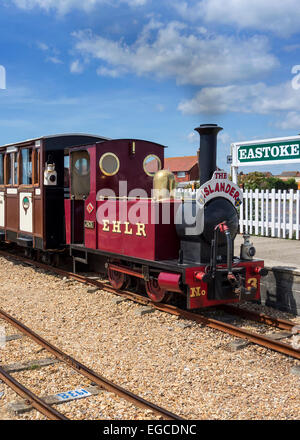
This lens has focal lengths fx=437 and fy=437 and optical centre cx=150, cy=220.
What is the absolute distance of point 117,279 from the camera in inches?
304

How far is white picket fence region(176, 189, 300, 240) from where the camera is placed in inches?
460

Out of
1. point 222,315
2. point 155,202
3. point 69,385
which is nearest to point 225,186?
point 155,202

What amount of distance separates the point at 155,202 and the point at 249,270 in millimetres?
1708

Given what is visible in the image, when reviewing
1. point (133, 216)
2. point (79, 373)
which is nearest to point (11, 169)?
point (133, 216)

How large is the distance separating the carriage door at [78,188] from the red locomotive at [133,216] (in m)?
0.02

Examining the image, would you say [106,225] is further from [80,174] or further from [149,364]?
[149,364]

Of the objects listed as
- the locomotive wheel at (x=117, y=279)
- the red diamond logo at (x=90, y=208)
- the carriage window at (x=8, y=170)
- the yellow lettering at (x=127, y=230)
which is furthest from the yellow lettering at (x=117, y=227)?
the carriage window at (x=8, y=170)

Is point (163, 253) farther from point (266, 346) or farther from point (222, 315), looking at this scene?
point (266, 346)

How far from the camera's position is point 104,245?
754 centimetres

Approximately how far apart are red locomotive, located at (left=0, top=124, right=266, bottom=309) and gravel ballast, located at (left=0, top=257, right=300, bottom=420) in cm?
65

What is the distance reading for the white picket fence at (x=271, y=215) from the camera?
11.7 m

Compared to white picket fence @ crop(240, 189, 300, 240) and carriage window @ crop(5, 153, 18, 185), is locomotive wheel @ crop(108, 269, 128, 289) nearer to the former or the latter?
carriage window @ crop(5, 153, 18, 185)

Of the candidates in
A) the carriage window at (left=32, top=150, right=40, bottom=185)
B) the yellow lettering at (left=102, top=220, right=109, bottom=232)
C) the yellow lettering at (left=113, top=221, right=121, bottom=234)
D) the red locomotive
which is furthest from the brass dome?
A: the carriage window at (left=32, top=150, right=40, bottom=185)

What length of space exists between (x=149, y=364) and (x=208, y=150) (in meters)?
2.97
